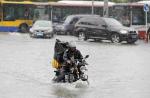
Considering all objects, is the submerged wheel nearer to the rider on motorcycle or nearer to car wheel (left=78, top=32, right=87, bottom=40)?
car wheel (left=78, top=32, right=87, bottom=40)

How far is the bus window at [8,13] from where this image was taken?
56556 millimetres

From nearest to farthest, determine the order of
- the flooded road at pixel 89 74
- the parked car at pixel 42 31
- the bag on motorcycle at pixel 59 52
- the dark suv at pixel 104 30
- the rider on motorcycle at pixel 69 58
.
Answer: the flooded road at pixel 89 74
the rider on motorcycle at pixel 69 58
the bag on motorcycle at pixel 59 52
the dark suv at pixel 104 30
the parked car at pixel 42 31

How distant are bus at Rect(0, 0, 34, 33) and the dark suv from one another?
40.1ft

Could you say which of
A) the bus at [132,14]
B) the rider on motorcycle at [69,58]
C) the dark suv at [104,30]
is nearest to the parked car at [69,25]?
the bus at [132,14]

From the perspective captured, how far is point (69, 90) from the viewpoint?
17312 millimetres

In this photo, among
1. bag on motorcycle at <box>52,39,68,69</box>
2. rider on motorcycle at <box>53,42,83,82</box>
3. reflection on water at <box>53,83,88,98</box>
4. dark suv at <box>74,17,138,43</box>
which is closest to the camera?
reflection on water at <box>53,83,88,98</box>

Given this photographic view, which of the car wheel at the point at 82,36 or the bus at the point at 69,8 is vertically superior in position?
the bus at the point at 69,8

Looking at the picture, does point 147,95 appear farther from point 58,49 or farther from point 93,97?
point 58,49

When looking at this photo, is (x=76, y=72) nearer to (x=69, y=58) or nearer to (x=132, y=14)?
(x=69, y=58)

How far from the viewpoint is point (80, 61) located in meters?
18.6

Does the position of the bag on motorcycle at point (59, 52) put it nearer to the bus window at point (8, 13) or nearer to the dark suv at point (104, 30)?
the dark suv at point (104, 30)

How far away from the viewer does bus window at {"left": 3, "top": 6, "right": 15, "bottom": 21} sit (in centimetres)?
5656

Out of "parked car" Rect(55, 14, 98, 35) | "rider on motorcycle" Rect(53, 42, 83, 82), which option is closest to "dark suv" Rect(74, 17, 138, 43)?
"parked car" Rect(55, 14, 98, 35)

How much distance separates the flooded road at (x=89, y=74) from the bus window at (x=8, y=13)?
23.9 meters
